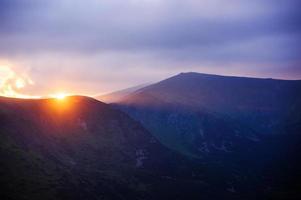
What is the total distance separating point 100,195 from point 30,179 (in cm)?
2493

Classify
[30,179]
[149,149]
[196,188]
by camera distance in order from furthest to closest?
1. [149,149]
2. [196,188]
3. [30,179]

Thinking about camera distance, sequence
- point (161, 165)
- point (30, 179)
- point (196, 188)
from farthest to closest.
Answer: point (161, 165), point (196, 188), point (30, 179)

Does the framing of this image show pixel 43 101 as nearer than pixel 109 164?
No

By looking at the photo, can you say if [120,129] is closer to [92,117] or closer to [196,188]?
[92,117]

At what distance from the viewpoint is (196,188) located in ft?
535

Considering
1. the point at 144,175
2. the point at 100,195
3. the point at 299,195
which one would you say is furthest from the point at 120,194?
the point at 299,195

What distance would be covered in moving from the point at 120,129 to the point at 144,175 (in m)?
42.5

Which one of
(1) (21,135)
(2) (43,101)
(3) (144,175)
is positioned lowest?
(3) (144,175)

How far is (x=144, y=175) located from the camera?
162m

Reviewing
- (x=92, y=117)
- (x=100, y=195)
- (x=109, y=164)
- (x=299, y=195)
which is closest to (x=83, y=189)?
(x=100, y=195)

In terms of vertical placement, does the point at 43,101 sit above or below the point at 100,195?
above

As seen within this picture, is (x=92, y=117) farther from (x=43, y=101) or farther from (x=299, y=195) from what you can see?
(x=299, y=195)

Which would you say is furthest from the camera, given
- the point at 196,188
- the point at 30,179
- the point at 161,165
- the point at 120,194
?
the point at 161,165

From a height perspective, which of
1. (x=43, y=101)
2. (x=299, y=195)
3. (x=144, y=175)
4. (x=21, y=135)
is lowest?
(x=299, y=195)
